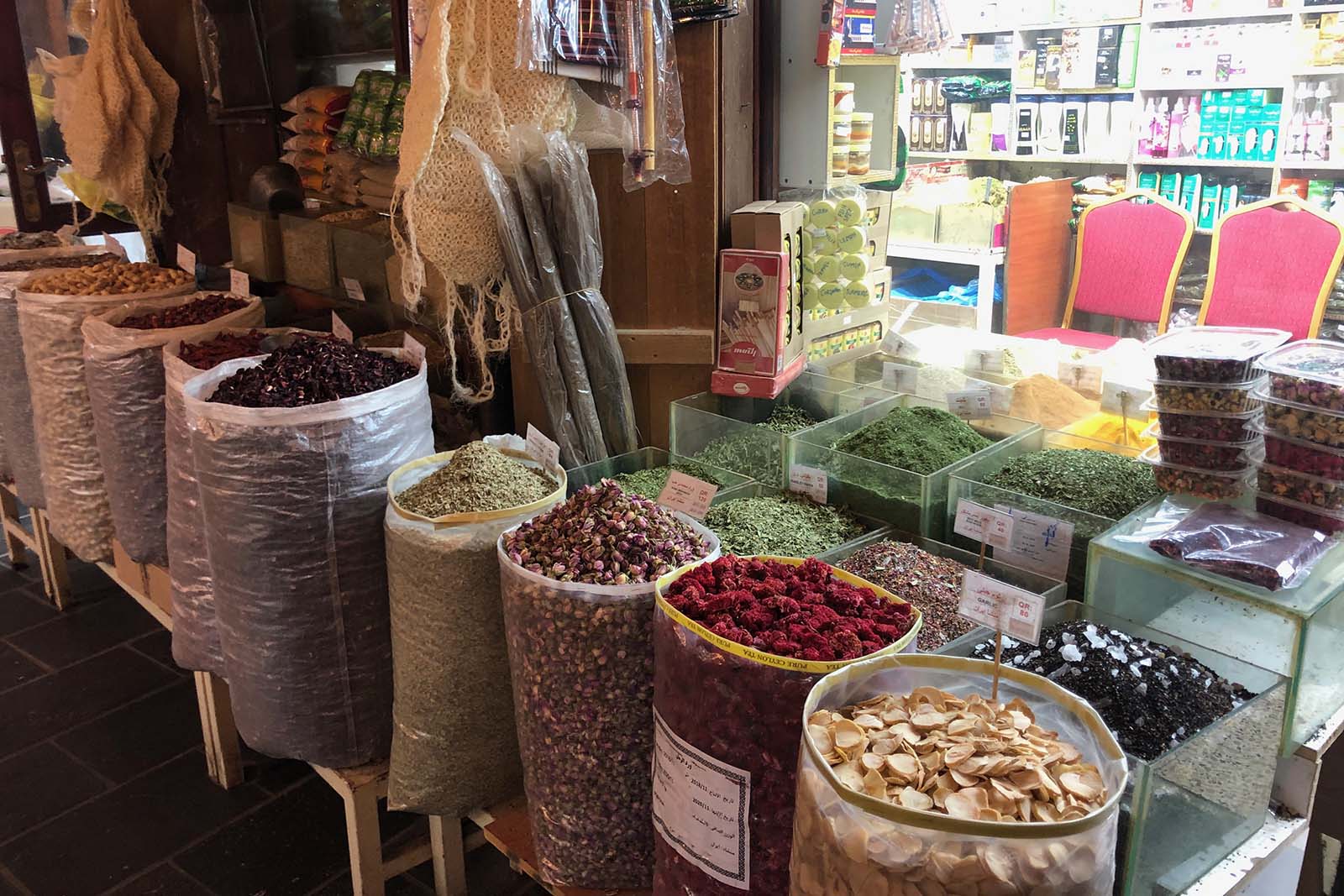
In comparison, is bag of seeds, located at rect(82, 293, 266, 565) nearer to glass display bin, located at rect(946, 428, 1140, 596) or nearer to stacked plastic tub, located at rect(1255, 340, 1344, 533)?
glass display bin, located at rect(946, 428, 1140, 596)

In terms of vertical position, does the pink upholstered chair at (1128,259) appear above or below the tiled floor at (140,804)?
above

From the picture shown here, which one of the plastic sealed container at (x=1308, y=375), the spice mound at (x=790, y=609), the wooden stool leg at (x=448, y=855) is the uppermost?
the plastic sealed container at (x=1308, y=375)

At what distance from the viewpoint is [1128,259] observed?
435cm

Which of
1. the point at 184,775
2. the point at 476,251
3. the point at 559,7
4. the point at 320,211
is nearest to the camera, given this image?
the point at 559,7

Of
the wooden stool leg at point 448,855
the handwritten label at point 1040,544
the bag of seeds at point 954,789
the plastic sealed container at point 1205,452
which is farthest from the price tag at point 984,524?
the wooden stool leg at point 448,855

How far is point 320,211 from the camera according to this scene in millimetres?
2822

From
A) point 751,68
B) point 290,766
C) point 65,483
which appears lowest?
point 290,766

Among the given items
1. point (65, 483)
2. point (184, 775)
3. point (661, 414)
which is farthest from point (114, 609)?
point (661, 414)

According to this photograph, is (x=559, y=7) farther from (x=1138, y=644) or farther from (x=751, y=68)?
(x=1138, y=644)

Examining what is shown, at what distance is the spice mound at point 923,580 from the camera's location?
Answer: 1.50m

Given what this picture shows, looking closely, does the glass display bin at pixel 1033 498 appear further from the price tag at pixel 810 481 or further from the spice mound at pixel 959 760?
Answer: the spice mound at pixel 959 760

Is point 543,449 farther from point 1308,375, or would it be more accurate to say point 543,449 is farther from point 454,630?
point 1308,375

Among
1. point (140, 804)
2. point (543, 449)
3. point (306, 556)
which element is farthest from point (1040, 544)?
point (140, 804)

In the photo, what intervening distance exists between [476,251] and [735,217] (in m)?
0.54
